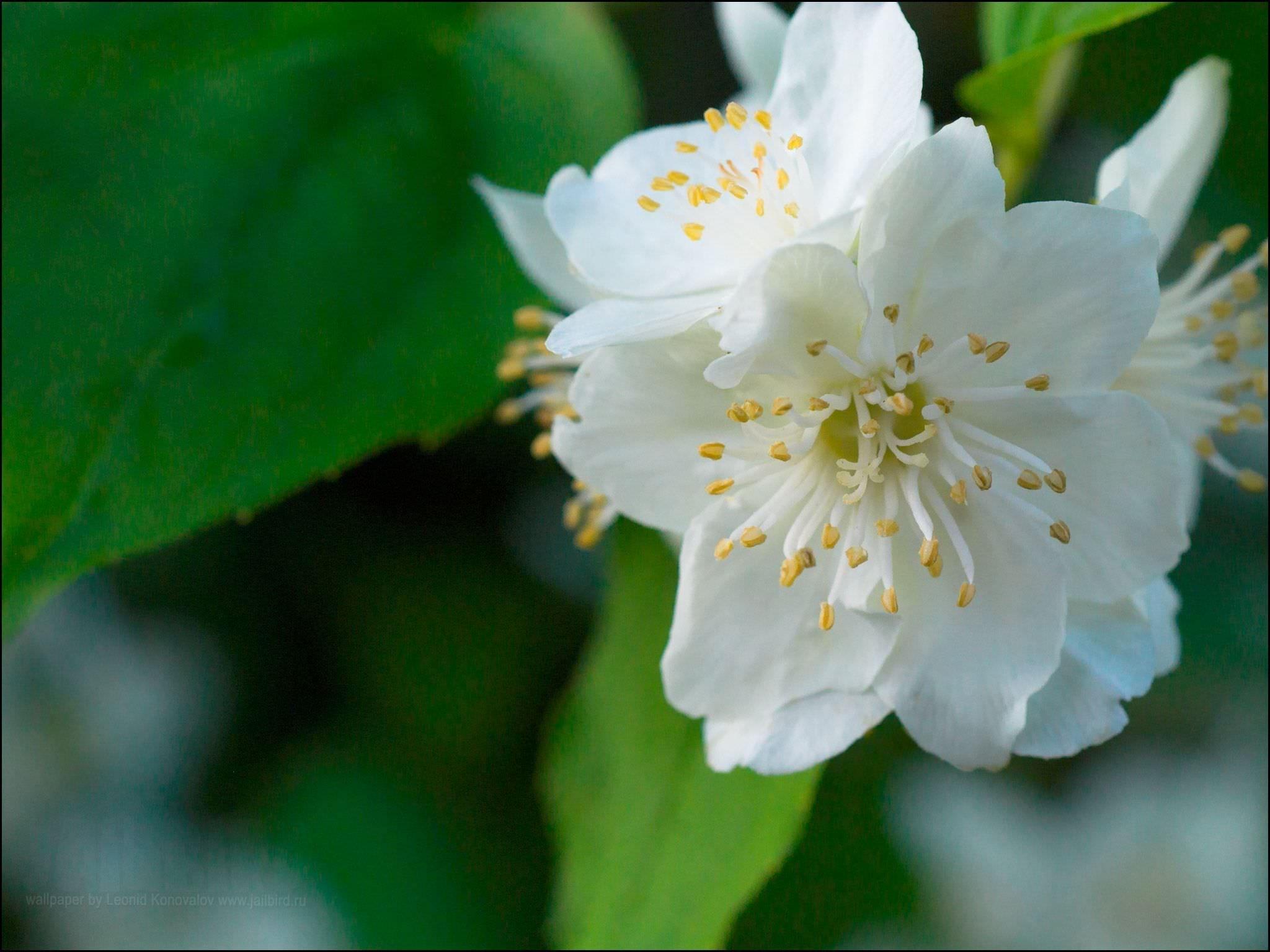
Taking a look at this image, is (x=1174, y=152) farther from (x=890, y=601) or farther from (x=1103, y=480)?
(x=890, y=601)

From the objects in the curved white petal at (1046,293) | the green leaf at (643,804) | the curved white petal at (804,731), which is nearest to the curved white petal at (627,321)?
the curved white petal at (1046,293)

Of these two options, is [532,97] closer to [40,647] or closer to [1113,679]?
[1113,679]

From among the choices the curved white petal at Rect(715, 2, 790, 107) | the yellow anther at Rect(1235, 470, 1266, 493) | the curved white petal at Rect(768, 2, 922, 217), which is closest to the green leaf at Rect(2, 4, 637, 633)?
the curved white petal at Rect(715, 2, 790, 107)

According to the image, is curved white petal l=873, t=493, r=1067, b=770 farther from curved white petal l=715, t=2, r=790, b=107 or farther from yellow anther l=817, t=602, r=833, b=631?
curved white petal l=715, t=2, r=790, b=107

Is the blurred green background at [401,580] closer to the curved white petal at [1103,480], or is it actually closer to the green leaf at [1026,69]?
the green leaf at [1026,69]

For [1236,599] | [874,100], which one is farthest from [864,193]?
[1236,599]
